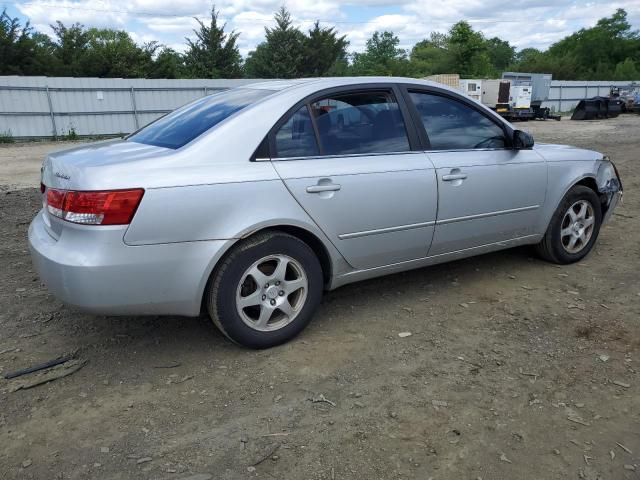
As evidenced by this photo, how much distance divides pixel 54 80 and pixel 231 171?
20.0 metres

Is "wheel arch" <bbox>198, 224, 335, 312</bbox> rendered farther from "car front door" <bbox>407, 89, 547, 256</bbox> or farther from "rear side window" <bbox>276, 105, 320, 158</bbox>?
"car front door" <bbox>407, 89, 547, 256</bbox>

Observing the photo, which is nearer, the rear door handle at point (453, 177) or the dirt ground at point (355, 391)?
the dirt ground at point (355, 391)

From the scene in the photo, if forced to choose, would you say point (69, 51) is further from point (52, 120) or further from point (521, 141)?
point (521, 141)

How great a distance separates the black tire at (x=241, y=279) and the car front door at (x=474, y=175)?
1051 mm

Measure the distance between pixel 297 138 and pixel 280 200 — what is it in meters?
0.44

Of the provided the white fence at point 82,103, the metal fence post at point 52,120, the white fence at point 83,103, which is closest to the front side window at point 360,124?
the white fence at point 82,103

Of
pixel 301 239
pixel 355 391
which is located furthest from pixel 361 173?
pixel 355 391

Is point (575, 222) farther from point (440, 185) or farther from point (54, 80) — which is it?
point (54, 80)

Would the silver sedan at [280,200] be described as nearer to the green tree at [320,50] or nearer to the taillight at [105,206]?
the taillight at [105,206]

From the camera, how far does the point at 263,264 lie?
329 cm

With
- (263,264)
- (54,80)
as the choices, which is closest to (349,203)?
(263,264)

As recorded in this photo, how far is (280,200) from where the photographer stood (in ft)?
10.5

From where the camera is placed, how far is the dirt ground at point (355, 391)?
242cm

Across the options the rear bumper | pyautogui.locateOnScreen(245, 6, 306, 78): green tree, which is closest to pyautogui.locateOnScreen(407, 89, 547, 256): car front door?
the rear bumper
